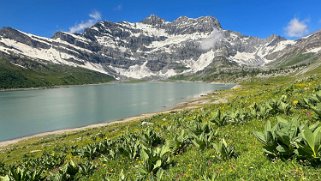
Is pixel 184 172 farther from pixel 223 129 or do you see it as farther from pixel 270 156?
pixel 223 129

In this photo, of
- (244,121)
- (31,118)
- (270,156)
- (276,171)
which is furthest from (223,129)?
(31,118)

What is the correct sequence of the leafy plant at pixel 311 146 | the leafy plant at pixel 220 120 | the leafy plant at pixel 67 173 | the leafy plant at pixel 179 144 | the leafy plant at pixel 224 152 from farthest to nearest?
the leafy plant at pixel 220 120 → the leafy plant at pixel 179 144 → the leafy plant at pixel 67 173 → the leafy plant at pixel 224 152 → the leafy plant at pixel 311 146

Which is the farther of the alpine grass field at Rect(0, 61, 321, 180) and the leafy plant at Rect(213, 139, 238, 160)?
the leafy plant at Rect(213, 139, 238, 160)

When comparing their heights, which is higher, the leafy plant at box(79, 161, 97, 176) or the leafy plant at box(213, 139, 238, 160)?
the leafy plant at box(213, 139, 238, 160)

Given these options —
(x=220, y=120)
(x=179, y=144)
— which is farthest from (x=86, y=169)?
(x=220, y=120)

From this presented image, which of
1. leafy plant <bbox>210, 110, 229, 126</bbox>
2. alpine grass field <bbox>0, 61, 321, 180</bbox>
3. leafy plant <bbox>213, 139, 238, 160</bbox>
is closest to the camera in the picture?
alpine grass field <bbox>0, 61, 321, 180</bbox>

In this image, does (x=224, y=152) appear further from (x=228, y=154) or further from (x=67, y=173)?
(x=67, y=173)

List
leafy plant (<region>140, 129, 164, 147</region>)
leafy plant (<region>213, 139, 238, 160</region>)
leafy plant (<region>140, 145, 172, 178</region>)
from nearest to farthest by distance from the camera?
1. leafy plant (<region>213, 139, 238, 160</region>)
2. leafy plant (<region>140, 145, 172, 178</region>)
3. leafy plant (<region>140, 129, 164, 147</region>)

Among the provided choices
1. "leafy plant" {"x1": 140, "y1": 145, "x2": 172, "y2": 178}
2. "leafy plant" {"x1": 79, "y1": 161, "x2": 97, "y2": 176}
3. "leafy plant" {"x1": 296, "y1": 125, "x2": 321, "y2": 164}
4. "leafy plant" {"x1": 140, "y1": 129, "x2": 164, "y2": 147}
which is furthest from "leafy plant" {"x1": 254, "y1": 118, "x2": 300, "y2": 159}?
"leafy plant" {"x1": 140, "y1": 129, "x2": 164, "y2": 147}

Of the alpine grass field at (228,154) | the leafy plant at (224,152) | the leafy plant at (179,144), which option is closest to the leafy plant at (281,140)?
the alpine grass field at (228,154)

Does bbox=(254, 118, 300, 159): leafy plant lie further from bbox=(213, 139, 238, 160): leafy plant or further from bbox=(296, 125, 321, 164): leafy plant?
bbox=(213, 139, 238, 160): leafy plant

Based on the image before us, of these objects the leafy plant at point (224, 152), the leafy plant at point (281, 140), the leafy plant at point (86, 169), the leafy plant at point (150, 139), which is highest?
the leafy plant at point (281, 140)

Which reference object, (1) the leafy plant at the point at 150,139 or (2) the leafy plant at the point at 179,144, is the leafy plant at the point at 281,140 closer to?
(2) the leafy plant at the point at 179,144

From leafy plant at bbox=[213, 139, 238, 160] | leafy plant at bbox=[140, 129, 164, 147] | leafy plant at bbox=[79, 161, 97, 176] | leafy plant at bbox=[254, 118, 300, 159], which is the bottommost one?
leafy plant at bbox=[79, 161, 97, 176]
